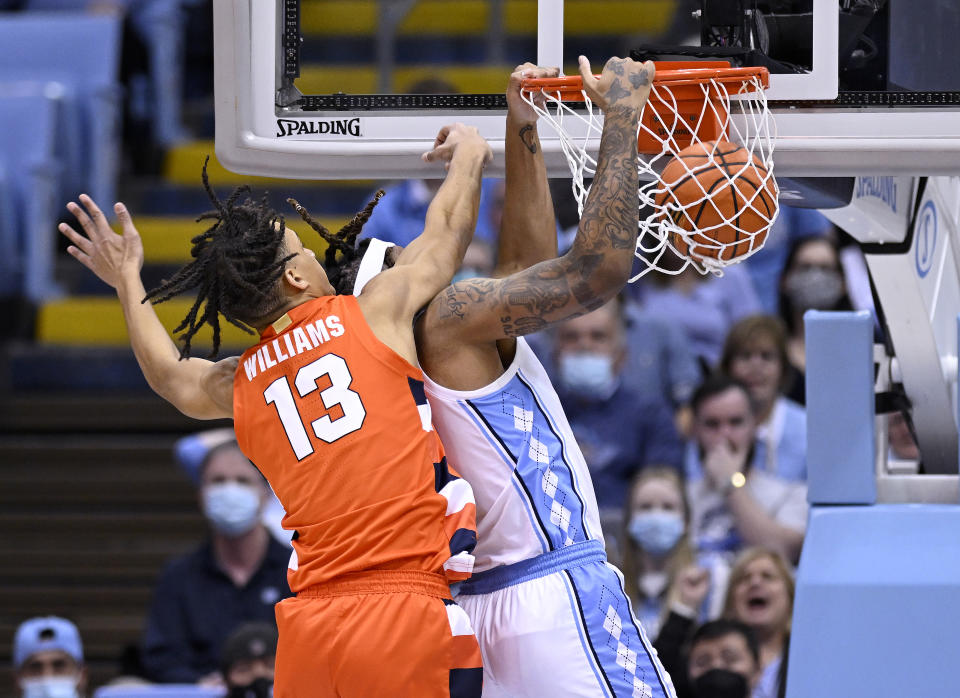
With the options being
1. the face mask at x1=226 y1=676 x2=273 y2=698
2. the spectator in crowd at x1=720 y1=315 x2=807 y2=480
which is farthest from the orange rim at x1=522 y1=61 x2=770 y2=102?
the spectator in crowd at x1=720 y1=315 x2=807 y2=480

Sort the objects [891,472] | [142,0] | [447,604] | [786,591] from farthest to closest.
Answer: [142,0] < [786,591] < [891,472] < [447,604]

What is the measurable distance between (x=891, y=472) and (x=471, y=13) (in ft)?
6.26

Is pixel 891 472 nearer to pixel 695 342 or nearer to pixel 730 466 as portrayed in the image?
pixel 730 466

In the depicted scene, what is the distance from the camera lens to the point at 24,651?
609cm

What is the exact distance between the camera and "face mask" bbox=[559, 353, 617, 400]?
22.5 feet

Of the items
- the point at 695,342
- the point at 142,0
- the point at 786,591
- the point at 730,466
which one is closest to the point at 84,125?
the point at 142,0

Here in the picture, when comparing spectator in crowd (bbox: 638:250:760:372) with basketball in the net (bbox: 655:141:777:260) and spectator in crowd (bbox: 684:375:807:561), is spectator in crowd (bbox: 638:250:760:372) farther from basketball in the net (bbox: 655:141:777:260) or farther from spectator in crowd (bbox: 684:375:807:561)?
basketball in the net (bbox: 655:141:777:260)

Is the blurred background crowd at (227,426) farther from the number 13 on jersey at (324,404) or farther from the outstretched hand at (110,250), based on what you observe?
the number 13 on jersey at (324,404)

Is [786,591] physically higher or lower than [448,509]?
lower

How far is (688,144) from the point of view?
3631 millimetres

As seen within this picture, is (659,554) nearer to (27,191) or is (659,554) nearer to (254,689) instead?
(254,689)

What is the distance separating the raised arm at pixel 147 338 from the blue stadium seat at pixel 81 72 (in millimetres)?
5650

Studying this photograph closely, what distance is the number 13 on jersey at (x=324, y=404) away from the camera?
3334 mm

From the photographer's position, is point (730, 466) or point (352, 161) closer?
point (352, 161)
